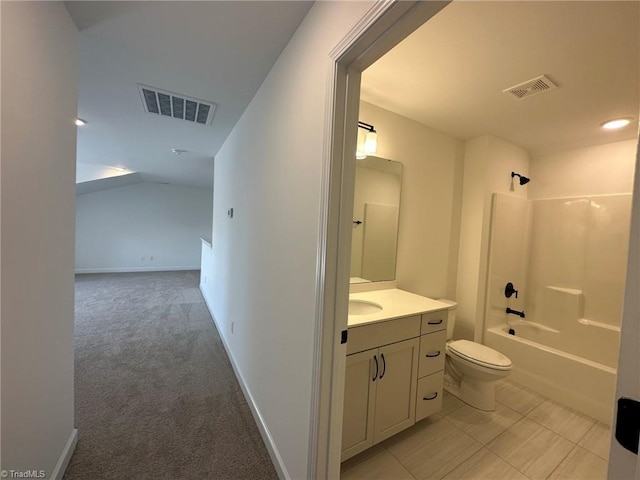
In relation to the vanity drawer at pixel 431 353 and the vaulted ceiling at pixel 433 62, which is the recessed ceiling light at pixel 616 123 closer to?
the vaulted ceiling at pixel 433 62

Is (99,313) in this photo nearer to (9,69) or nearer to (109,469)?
(109,469)

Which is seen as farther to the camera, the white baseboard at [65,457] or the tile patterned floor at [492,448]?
the tile patterned floor at [492,448]

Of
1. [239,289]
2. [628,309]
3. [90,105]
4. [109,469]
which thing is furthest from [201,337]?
[628,309]

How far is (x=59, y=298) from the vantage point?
1.28 metres

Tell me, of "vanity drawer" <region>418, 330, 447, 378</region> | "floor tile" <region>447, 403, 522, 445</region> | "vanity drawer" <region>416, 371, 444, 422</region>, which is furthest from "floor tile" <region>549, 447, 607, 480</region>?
"vanity drawer" <region>418, 330, 447, 378</region>

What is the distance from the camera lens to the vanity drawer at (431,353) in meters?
1.69

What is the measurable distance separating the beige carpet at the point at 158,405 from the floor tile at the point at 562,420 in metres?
2.04

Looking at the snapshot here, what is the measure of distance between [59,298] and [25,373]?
1.25ft

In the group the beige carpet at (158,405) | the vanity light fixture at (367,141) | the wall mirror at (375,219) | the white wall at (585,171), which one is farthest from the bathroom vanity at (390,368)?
the white wall at (585,171)

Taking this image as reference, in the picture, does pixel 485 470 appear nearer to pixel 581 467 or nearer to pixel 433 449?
pixel 433 449

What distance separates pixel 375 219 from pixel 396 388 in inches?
49.4

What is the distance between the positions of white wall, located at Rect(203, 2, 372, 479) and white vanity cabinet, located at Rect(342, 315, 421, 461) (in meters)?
0.33

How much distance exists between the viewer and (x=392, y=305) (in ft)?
5.88

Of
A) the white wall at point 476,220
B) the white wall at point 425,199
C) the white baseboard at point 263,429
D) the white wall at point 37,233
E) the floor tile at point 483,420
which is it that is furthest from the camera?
the white wall at point 476,220
